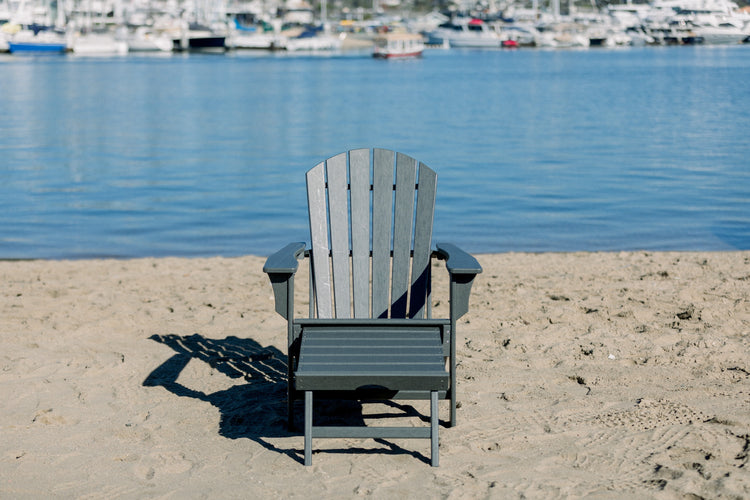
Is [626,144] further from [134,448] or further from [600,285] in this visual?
[134,448]

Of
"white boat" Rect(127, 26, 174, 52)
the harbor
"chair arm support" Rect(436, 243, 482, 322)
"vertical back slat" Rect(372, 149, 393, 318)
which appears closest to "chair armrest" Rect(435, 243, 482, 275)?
"chair arm support" Rect(436, 243, 482, 322)

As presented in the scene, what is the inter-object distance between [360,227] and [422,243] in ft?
1.08

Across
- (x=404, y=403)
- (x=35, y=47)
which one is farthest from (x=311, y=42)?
(x=404, y=403)

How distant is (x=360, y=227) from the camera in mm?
4074

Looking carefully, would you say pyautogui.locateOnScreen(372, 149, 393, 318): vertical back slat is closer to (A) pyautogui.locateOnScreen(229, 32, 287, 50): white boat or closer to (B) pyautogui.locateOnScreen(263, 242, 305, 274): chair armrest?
(B) pyautogui.locateOnScreen(263, 242, 305, 274): chair armrest

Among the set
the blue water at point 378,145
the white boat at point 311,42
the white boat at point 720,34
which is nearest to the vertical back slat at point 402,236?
the blue water at point 378,145

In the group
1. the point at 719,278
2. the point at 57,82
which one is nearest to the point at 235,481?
the point at 719,278

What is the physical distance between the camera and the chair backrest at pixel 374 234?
398cm

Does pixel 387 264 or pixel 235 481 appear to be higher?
pixel 387 264

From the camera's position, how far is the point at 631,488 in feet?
9.75

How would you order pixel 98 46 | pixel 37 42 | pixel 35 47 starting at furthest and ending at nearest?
pixel 98 46 < pixel 37 42 < pixel 35 47

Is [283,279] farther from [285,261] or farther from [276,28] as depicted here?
[276,28]

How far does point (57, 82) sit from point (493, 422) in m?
41.9

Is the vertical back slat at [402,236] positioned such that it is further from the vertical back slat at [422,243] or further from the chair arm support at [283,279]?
the chair arm support at [283,279]
